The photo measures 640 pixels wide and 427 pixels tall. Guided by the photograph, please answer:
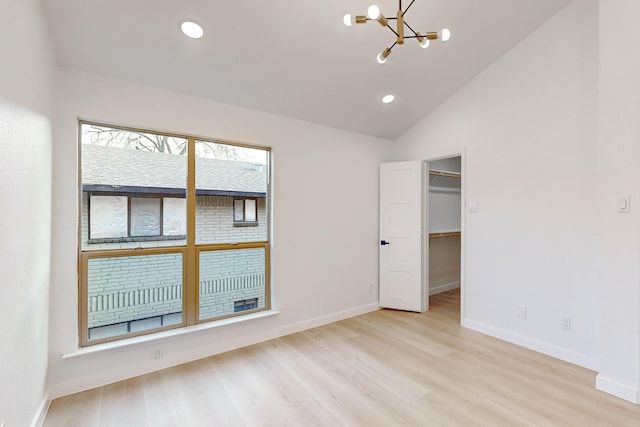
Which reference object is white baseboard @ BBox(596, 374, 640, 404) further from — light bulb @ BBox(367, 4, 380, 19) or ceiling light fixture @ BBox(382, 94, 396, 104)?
ceiling light fixture @ BBox(382, 94, 396, 104)

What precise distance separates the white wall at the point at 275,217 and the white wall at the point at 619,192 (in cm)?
240

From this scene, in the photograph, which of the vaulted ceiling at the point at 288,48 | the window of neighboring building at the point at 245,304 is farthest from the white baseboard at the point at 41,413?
the vaulted ceiling at the point at 288,48

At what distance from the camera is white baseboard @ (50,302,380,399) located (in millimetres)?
2201

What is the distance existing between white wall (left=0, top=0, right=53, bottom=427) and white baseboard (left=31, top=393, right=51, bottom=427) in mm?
13

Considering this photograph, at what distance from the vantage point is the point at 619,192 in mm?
2137

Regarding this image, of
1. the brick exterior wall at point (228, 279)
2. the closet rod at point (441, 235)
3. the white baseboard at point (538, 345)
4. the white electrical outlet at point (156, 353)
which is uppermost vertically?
the closet rod at point (441, 235)

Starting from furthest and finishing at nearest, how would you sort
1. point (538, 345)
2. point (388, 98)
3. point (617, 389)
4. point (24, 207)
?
point (388, 98)
point (538, 345)
point (617, 389)
point (24, 207)

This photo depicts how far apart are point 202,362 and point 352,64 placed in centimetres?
321

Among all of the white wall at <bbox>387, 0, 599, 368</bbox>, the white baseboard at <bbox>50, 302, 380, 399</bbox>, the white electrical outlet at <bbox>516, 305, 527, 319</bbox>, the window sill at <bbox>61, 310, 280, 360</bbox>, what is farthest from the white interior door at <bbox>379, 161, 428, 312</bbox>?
the window sill at <bbox>61, 310, 280, 360</bbox>

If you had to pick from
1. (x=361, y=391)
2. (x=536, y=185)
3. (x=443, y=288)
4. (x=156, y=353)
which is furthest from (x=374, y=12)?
(x=443, y=288)

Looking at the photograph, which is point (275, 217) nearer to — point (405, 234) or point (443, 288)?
point (405, 234)

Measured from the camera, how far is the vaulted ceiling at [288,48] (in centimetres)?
205

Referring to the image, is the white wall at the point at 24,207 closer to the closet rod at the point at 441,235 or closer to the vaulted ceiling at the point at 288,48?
the vaulted ceiling at the point at 288,48

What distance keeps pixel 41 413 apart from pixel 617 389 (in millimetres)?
4038
